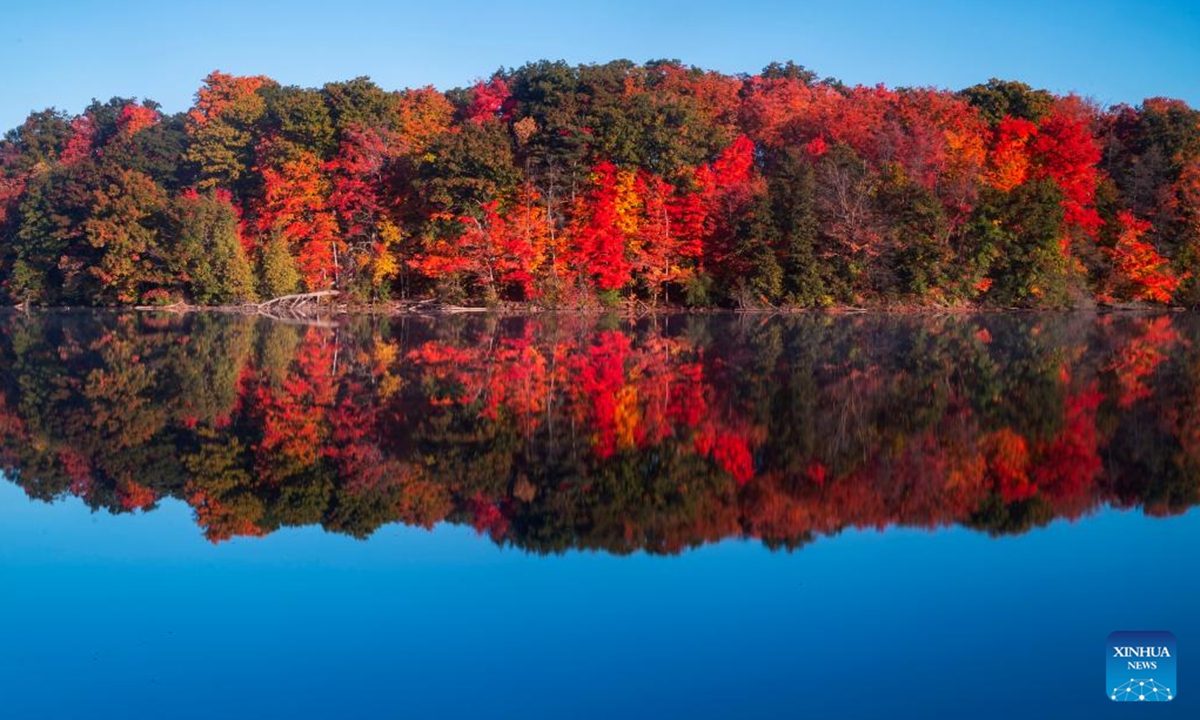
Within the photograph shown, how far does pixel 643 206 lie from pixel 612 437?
30.5m

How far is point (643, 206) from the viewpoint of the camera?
40.2m

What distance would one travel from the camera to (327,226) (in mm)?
41844

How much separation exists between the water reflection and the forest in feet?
60.7

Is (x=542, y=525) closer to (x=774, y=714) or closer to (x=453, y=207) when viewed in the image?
(x=774, y=714)

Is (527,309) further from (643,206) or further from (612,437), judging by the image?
(612,437)

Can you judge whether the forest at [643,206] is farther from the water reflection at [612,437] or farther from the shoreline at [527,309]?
the water reflection at [612,437]

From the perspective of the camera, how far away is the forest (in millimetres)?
38625

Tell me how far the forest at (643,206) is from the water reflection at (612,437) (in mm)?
18505

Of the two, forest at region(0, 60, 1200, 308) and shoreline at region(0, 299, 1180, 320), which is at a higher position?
forest at region(0, 60, 1200, 308)

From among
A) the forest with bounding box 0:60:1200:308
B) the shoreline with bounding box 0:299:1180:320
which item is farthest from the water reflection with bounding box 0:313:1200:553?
the forest with bounding box 0:60:1200:308

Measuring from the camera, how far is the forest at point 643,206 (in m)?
38.6

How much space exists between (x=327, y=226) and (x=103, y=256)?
10827mm

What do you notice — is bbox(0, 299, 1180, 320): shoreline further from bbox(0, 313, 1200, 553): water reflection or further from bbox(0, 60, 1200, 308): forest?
bbox(0, 313, 1200, 553): water reflection

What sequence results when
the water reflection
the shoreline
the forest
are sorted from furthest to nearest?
the forest → the shoreline → the water reflection
